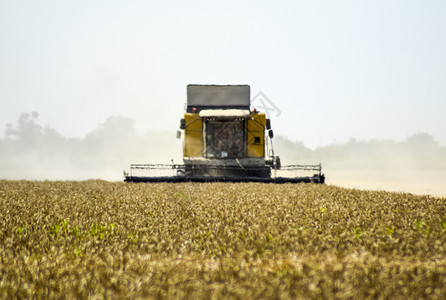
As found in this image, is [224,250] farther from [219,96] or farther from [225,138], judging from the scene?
[219,96]

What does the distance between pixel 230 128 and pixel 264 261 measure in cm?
1255

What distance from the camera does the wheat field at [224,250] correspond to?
2.38 metres

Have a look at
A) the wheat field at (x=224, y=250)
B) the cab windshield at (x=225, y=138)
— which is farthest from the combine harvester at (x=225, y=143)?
the wheat field at (x=224, y=250)

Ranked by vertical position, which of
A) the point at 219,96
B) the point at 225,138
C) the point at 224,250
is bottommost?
the point at 224,250

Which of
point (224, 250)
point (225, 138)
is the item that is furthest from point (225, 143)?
point (224, 250)

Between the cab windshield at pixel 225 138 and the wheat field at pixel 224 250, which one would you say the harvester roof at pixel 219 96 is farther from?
the wheat field at pixel 224 250

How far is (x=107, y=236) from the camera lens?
436 cm

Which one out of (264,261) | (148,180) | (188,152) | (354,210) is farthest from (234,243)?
(188,152)

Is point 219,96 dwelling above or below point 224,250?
above

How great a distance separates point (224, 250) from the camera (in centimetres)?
372

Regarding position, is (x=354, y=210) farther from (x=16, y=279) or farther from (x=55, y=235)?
(x=16, y=279)

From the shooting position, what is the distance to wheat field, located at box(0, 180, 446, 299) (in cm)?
238

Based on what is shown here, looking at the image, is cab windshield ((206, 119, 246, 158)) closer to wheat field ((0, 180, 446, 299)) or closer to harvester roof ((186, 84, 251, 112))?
harvester roof ((186, 84, 251, 112))

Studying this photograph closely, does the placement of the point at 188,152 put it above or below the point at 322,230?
above
